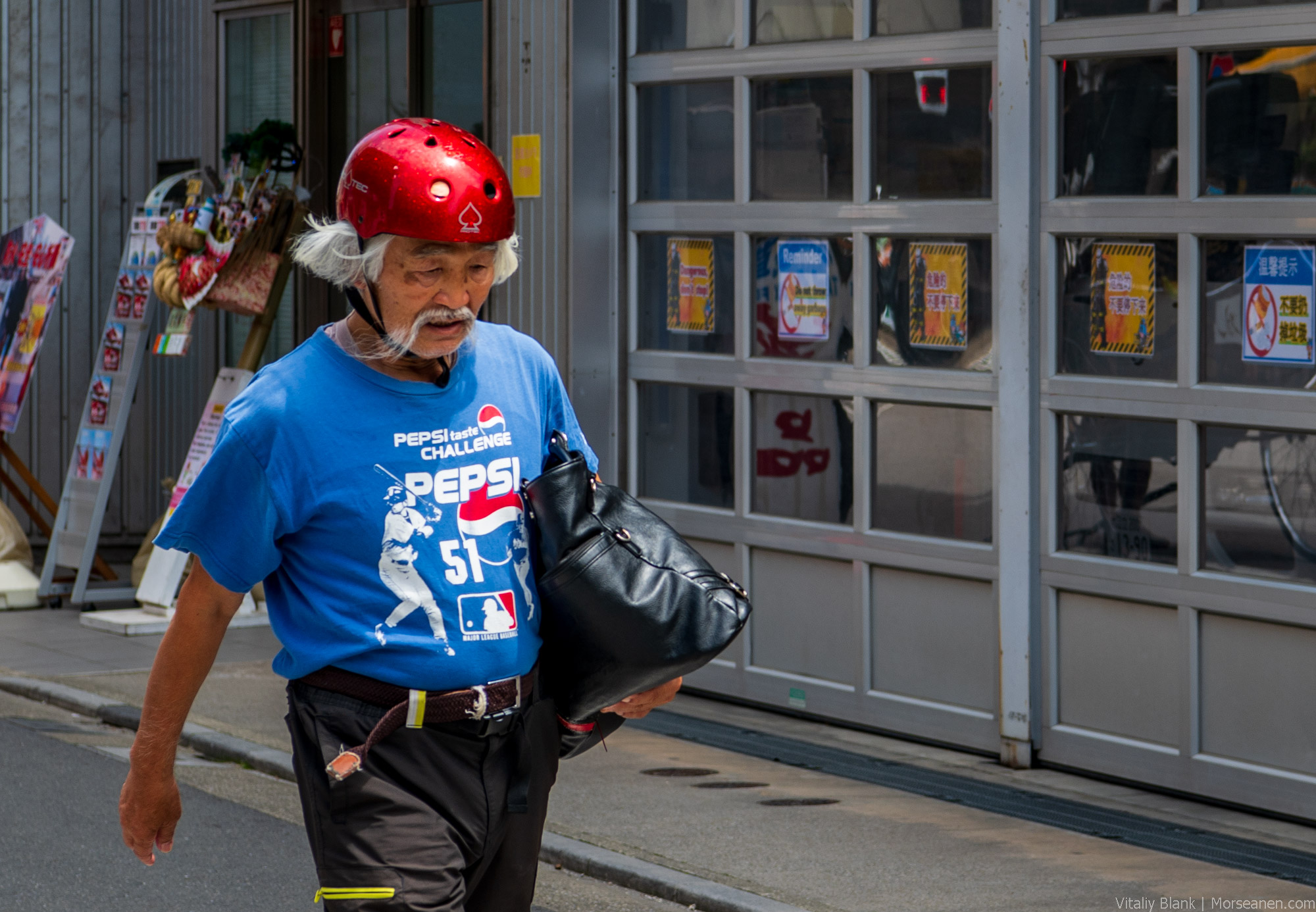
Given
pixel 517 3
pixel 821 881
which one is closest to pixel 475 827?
pixel 821 881

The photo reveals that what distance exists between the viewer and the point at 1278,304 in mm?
5508

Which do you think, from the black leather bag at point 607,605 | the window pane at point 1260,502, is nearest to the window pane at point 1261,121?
the window pane at point 1260,502

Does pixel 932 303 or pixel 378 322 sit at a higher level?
pixel 932 303

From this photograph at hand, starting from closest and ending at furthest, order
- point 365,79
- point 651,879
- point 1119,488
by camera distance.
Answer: point 651,879
point 1119,488
point 365,79

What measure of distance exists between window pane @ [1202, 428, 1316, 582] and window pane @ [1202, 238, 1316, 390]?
19 cm

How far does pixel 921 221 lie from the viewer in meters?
6.56

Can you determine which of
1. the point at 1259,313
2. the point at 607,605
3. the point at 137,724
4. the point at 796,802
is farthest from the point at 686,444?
the point at 607,605

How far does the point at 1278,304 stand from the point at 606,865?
2744 millimetres

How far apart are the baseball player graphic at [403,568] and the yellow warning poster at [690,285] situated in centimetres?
478

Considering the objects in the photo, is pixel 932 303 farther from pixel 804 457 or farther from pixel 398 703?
pixel 398 703

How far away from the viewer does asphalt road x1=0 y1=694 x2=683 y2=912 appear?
16.9ft

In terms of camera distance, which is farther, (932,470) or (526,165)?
(526,165)

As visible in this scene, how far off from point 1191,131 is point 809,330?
73.0 inches

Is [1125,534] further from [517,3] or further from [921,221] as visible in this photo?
[517,3]
